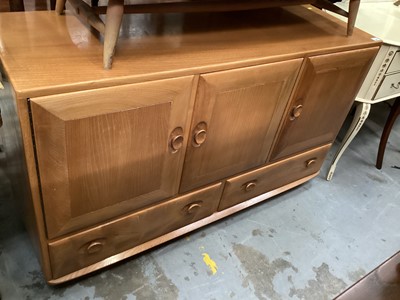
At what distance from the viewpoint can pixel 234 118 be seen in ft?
3.13

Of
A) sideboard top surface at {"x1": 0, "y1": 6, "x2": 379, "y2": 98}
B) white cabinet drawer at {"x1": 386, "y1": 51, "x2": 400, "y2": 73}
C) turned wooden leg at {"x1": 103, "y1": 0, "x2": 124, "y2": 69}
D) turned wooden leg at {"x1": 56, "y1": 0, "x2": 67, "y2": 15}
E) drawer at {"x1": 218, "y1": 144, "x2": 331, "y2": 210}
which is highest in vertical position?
turned wooden leg at {"x1": 103, "y1": 0, "x2": 124, "y2": 69}

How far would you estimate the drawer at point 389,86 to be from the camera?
132cm

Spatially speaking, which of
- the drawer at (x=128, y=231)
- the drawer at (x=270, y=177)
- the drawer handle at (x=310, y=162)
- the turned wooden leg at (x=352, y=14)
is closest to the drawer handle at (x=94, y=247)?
the drawer at (x=128, y=231)

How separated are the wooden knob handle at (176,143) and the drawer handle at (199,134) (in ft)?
0.14

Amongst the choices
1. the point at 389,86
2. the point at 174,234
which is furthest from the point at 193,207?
the point at 389,86

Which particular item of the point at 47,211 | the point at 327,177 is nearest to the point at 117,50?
the point at 47,211

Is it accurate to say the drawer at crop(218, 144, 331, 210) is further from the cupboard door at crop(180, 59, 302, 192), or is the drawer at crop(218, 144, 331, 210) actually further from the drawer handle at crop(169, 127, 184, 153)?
the drawer handle at crop(169, 127, 184, 153)

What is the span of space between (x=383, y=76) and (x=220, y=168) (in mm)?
733

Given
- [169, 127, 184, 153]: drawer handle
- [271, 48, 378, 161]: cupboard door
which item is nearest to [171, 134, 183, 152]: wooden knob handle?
[169, 127, 184, 153]: drawer handle

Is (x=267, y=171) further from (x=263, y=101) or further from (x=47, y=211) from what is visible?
(x=47, y=211)

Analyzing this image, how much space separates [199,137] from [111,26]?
357 mm

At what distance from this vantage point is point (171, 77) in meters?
0.75

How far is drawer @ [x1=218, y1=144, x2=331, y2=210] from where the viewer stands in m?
1.20

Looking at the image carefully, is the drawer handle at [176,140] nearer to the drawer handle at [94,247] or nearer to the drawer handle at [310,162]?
the drawer handle at [94,247]
